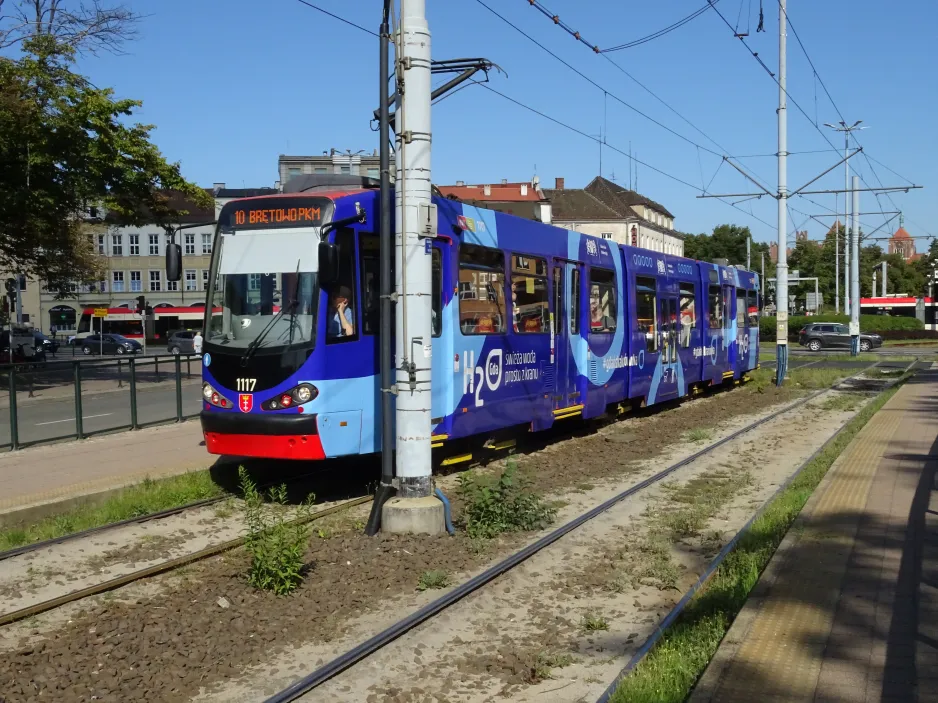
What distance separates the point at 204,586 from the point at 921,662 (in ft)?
15.9

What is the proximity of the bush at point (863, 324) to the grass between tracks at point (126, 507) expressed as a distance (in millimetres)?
61360

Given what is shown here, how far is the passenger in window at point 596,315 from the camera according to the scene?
15.2 meters

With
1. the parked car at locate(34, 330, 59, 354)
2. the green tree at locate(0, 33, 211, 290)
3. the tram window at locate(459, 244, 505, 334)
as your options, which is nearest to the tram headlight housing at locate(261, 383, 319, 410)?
the tram window at locate(459, 244, 505, 334)

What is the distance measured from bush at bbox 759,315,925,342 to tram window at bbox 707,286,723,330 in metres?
46.5

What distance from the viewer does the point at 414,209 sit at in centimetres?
900

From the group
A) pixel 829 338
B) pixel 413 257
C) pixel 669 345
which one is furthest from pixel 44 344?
pixel 413 257

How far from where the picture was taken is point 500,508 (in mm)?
9109

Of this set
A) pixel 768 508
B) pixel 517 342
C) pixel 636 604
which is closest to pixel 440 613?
pixel 636 604

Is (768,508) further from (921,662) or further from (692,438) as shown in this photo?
(692,438)

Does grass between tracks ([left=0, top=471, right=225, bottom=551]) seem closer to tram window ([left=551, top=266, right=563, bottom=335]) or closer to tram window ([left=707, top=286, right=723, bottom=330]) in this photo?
tram window ([left=551, top=266, right=563, bottom=335])

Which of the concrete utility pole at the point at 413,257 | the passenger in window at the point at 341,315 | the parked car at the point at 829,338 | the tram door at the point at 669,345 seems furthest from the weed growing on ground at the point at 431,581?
the parked car at the point at 829,338

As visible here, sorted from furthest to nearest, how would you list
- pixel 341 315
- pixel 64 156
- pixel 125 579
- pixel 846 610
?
pixel 64 156
pixel 341 315
pixel 125 579
pixel 846 610

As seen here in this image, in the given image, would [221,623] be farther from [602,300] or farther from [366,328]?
[602,300]

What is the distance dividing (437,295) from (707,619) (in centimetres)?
543
